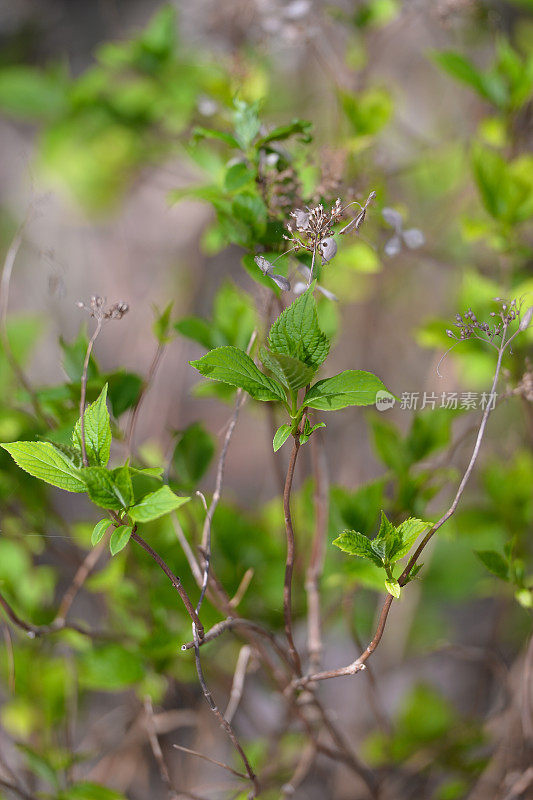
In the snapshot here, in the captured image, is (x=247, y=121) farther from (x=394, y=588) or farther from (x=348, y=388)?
(x=394, y=588)

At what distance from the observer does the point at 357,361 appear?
1.52 meters

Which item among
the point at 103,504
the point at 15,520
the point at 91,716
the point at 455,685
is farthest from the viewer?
the point at 455,685

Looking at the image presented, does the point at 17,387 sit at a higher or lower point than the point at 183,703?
higher

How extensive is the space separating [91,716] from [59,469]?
914 mm

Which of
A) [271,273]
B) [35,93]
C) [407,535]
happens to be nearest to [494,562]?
[407,535]

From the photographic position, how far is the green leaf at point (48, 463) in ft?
1.86

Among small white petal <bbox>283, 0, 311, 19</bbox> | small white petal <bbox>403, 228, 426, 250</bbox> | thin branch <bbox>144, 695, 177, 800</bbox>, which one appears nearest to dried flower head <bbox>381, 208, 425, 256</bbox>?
small white petal <bbox>403, 228, 426, 250</bbox>

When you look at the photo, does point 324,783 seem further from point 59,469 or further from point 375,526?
point 59,469

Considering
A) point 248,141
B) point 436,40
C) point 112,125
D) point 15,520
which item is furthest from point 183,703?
point 436,40

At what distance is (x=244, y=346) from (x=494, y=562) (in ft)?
1.16

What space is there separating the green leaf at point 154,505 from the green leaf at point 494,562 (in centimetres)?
30

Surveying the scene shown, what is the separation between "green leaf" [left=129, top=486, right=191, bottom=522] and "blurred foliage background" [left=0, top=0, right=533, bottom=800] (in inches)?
6.0

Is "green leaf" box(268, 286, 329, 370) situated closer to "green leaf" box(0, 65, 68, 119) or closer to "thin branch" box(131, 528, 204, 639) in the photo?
"thin branch" box(131, 528, 204, 639)

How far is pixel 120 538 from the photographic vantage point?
543 millimetres
